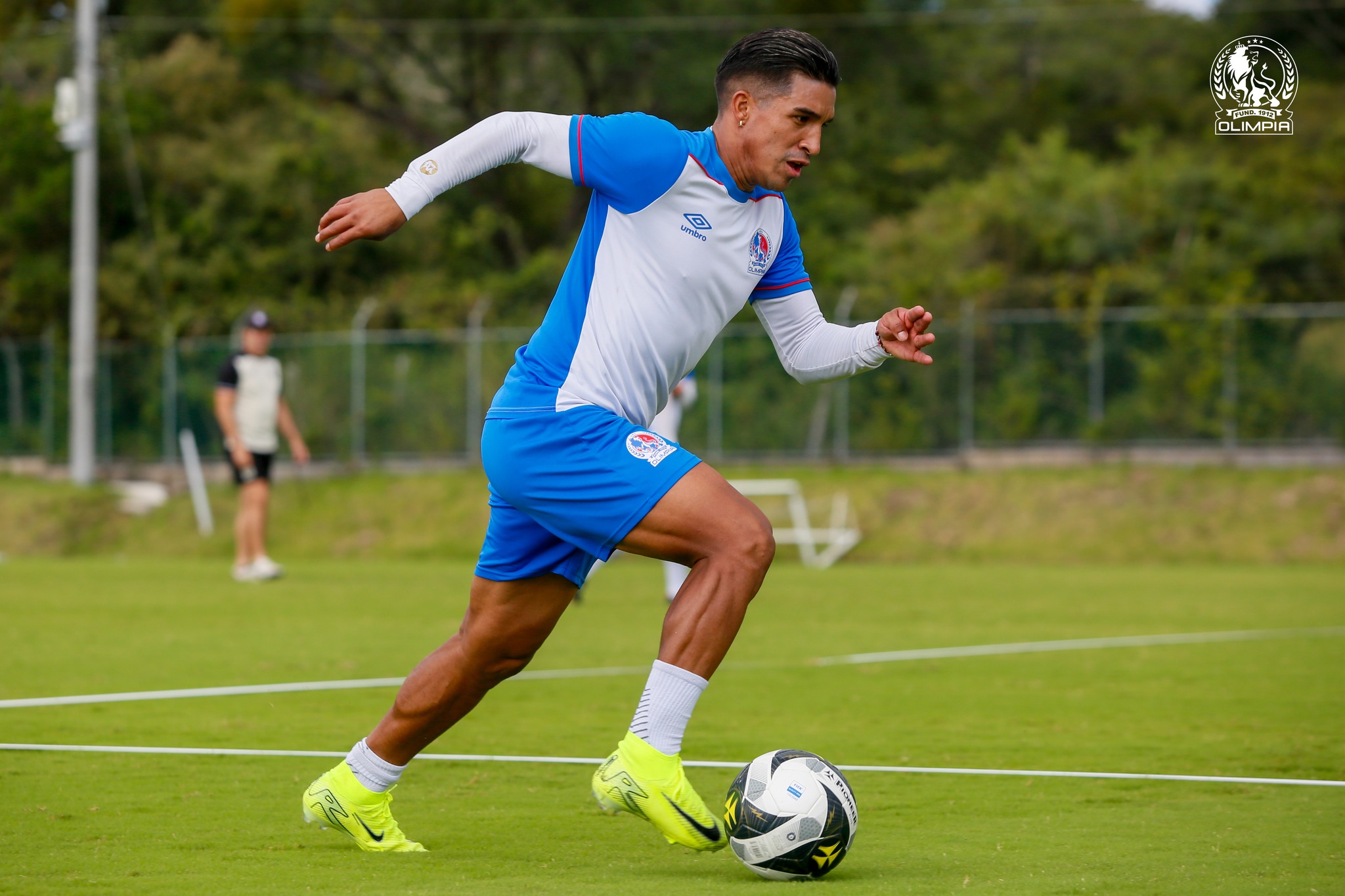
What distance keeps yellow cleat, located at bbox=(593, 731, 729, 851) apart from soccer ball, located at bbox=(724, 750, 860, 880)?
0.13m

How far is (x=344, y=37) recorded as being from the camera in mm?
36594

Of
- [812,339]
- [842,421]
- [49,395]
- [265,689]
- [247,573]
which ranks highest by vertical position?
[812,339]

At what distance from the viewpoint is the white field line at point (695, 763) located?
549 centimetres

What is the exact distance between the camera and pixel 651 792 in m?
3.94

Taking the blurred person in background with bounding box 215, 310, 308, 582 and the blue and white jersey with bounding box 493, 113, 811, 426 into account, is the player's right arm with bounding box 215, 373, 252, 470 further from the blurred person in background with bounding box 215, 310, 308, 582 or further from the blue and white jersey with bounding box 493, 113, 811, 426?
the blue and white jersey with bounding box 493, 113, 811, 426

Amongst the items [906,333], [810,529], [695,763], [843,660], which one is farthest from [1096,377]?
[906,333]

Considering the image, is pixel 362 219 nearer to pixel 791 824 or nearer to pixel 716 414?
pixel 791 824

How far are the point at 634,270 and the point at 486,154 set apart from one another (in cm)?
50

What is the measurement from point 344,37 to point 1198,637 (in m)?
30.0

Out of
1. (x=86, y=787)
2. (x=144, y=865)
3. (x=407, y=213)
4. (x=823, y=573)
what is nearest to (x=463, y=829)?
(x=144, y=865)

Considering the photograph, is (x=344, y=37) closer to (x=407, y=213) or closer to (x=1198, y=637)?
(x=1198, y=637)

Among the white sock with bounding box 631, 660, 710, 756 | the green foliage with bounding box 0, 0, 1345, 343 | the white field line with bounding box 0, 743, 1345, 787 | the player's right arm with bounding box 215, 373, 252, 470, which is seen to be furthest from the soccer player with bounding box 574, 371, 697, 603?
the green foliage with bounding box 0, 0, 1345, 343

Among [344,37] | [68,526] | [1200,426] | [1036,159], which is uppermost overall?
[344,37]

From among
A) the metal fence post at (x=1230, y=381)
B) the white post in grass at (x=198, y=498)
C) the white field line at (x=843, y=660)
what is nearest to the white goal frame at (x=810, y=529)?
the metal fence post at (x=1230, y=381)
